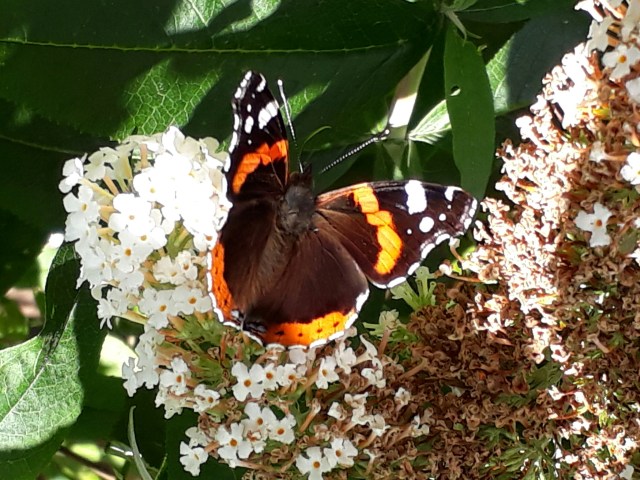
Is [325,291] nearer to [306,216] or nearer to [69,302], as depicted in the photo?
[306,216]

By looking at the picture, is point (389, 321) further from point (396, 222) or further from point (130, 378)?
point (130, 378)

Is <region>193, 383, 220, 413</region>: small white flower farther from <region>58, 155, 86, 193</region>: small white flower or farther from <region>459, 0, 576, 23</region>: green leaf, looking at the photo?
<region>459, 0, 576, 23</region>: green leaf

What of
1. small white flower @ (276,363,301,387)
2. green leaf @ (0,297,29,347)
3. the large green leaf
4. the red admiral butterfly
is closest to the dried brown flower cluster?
the red admiral butterfly

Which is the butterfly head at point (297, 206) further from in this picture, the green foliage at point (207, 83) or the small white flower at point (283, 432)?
the small white flower at point (283, 432)

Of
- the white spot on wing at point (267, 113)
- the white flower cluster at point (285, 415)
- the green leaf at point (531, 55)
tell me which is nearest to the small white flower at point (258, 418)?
the white flower cluster at point (285, 415)

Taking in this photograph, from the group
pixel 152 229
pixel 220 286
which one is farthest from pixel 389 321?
pixel 152 229
